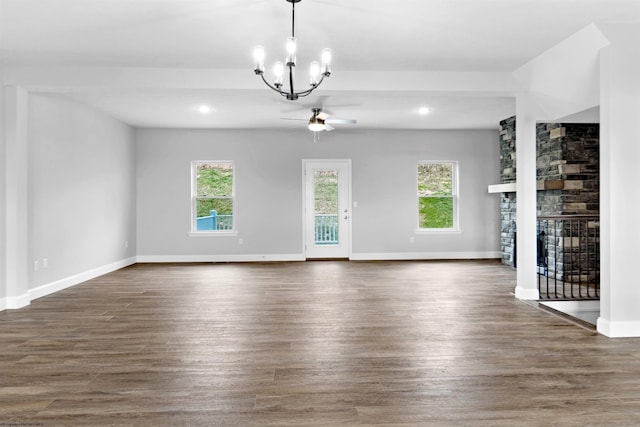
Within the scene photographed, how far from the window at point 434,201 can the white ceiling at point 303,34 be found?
153 inches

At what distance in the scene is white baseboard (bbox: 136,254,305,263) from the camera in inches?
347

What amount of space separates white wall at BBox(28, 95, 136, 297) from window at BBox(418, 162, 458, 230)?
574 centimetres

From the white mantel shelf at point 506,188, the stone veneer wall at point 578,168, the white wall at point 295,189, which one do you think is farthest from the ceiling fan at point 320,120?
the stone veneer wall at point 578,168

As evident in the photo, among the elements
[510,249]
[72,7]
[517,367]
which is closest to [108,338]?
[72,7]

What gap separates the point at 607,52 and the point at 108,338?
16.0ft

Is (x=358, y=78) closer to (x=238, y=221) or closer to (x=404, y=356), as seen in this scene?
(x=404, y=356)

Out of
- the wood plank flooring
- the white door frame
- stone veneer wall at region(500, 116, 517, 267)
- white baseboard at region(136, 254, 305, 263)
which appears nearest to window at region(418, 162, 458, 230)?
stone veneer wall at region(500, 116, 517, 267)

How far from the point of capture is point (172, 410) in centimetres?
238

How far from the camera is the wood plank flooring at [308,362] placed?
2.35 m

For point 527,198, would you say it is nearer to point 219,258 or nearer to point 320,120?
point 320,120

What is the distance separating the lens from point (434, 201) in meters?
9.15

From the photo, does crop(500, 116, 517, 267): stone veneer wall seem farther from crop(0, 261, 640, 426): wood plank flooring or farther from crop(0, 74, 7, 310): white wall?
crop(0, 74, 7, 310): white wall

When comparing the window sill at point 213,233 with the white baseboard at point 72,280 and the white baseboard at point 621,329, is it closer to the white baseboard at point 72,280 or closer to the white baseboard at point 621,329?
the white baseboard at point 72,280

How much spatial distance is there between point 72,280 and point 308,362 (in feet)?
15.2
